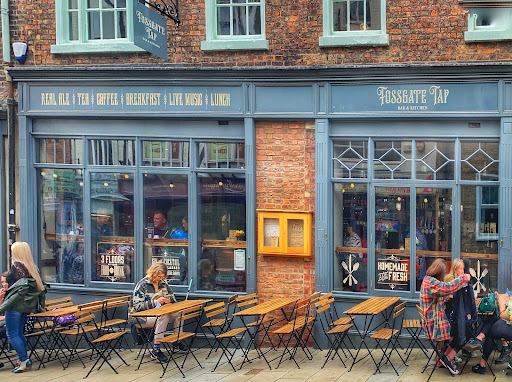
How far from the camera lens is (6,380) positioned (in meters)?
9.81

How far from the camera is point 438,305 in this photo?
29.3 ft

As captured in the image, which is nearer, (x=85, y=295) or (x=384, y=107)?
(x=384, y=107)

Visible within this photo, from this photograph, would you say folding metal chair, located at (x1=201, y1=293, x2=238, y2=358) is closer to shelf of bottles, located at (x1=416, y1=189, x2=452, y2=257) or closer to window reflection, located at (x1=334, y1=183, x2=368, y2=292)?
window reflection, located at (x1=334, y1=183, x2=368, y2=292)

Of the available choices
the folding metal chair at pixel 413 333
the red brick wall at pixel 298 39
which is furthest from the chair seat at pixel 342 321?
the red brick wall at pixel 298 39

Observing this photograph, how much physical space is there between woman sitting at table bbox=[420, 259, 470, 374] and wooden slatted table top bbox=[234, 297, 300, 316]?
2.09 meters

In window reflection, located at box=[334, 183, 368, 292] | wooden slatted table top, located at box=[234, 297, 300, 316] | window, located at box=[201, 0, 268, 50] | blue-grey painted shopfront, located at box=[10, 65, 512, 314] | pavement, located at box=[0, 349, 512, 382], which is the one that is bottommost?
pavement, located at box=[0, 349, 512, 382]

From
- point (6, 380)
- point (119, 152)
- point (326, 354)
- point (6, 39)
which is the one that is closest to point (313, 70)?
point (119, 152)

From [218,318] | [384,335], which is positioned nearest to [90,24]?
[218,318]

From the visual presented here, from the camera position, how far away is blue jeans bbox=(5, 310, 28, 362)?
9984mm

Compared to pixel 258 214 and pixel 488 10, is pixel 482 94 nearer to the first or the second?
pixel 488 10

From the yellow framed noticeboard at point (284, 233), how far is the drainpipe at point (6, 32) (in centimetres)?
495

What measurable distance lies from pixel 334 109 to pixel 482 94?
211 centimetres

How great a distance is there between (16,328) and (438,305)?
5.60m

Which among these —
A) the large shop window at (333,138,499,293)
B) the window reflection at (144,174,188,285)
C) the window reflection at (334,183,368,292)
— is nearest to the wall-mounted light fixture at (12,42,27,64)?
the window reflection at (144,174,188,285)
